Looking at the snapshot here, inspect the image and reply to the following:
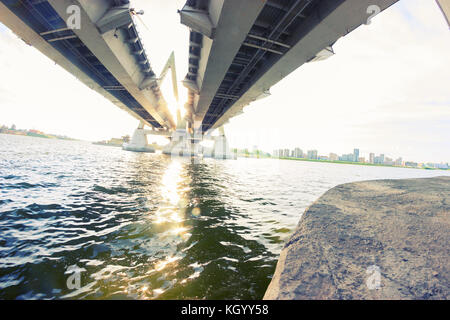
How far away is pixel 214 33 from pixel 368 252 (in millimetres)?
12570

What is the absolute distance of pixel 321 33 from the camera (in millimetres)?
9969

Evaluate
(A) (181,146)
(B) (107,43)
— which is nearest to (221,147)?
(A) (181,146)

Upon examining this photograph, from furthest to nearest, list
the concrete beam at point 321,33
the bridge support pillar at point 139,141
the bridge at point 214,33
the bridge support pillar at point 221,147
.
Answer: the bridge support pillar at point 139,141, the bridge support pillar at point 221,147, the bridge at point 214,33, the concrete beam at point 321,33

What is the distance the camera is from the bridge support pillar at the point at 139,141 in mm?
62459

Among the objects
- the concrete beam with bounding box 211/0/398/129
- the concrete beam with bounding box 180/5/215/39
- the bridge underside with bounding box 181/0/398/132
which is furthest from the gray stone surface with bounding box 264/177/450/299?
the concrete beam with bounding box 180/5/215/39

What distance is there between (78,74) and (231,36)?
20.4m

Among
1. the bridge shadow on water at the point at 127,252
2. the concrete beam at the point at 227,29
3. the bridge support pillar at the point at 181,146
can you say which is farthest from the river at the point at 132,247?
the bridge support pillar at the point at 181,146

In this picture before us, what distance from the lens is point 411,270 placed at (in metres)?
2.28

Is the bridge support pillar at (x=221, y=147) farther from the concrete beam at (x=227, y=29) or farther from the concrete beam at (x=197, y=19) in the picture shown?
the concrete beam at (x=197, y=19)

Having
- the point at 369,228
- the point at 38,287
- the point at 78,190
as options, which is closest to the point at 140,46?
the point at 78,190

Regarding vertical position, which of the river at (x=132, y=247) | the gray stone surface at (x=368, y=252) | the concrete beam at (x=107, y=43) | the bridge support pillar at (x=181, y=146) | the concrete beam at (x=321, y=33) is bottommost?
the river at (x=132, y=247)

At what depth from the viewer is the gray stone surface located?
2035 millimetres

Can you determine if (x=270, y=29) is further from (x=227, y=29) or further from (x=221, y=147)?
(x=221, y=147)
